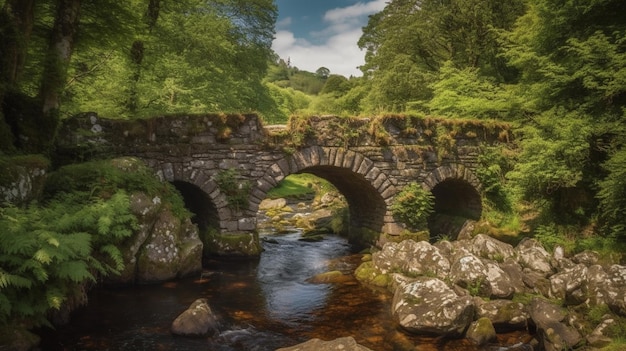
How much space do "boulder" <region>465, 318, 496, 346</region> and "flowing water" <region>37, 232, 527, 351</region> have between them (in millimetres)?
170

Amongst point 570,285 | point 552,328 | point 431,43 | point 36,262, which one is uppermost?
point 431,43

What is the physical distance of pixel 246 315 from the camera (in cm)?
775

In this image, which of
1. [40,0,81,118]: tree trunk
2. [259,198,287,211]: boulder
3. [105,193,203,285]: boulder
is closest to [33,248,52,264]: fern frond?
[105,193,203,285]: boulder

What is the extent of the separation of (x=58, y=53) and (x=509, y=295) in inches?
463

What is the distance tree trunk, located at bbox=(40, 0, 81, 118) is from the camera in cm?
899

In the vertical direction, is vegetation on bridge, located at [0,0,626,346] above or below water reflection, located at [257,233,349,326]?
above

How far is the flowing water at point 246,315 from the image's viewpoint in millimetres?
6328

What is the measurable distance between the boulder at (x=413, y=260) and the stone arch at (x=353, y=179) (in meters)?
3.03

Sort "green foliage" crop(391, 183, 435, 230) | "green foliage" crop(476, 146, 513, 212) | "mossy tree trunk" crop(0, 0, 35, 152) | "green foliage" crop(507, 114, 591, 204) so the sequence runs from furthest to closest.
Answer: "green foliage" crop(476, 146, 513, 212), "green foliage" crop(391, 183, 435, 230), "green foliage" crop(507, 114, 591, 204), "mossy tree trunk" crop(0, 0, 35, 152)

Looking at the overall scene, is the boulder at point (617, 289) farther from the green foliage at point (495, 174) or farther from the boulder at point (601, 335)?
the green foliage at point (495, 174)

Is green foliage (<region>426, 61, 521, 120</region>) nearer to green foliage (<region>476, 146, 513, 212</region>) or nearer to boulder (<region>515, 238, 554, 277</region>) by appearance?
green foliage (<region>476, 146, 513, 212</region>)

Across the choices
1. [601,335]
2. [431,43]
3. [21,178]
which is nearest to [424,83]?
[431,43]

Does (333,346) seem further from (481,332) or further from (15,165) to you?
(15,165)

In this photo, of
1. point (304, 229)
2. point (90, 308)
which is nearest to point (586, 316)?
point (90, 308)
